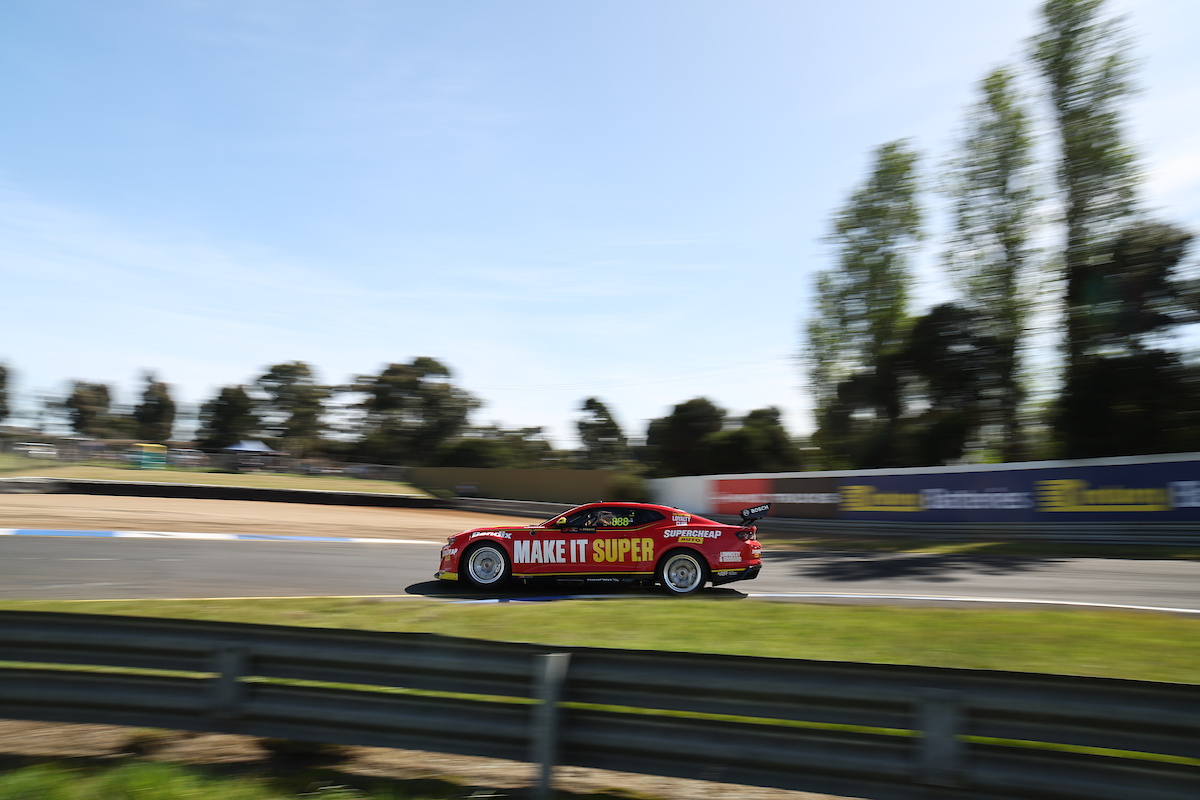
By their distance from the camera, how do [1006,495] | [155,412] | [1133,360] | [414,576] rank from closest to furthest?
[414,576]
[1006,495]
[1133,360]
[155,412]

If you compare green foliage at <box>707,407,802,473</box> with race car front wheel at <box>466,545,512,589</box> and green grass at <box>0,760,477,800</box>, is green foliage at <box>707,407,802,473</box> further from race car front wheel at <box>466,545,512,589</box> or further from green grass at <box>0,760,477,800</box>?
green grass at <box>0,760,477,800</box>

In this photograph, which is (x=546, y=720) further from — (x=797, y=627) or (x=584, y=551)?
(x=584, y=551)

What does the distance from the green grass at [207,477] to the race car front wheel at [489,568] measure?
2762cm

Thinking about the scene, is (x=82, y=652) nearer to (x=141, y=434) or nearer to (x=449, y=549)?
(x=449, y=549)

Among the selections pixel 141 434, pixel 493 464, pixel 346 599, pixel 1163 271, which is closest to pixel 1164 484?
pixel 1163 271

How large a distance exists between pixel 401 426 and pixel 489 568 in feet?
244

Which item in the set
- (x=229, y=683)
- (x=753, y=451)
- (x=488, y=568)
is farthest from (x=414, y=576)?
(x=753, y=451)

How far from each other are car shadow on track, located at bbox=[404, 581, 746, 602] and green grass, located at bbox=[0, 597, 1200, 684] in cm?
57

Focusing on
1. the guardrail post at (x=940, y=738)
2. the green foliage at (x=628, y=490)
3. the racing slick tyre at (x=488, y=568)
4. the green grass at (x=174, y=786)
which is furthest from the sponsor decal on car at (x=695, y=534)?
the green foliage at (x=628, y=490)

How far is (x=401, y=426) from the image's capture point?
3241 inches

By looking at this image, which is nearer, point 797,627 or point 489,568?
point 797,627

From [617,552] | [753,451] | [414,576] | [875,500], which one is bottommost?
[414,576]

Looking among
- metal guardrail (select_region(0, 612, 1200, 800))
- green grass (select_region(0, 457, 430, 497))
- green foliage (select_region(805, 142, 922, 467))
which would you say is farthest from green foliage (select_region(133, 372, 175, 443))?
metal guardrail (select_region(0, 612, 1200, 800))

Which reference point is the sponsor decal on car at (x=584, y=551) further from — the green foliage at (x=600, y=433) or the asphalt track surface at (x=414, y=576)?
the green foliage at (x=600, y=433)
